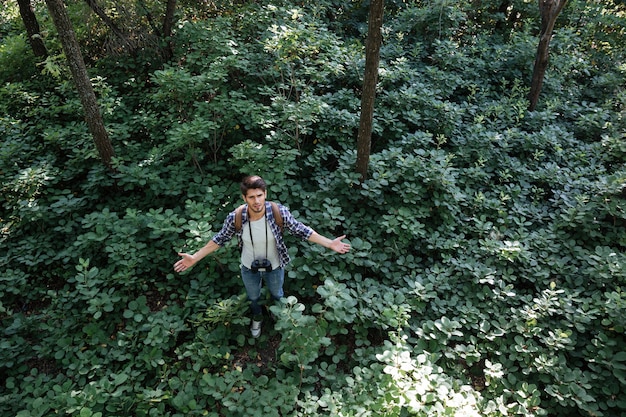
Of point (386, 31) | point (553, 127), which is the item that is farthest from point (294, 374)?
point (386, 31)

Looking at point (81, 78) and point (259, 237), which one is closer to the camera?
point (259, 237)

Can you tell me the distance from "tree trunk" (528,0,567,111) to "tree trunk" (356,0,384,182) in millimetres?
4232

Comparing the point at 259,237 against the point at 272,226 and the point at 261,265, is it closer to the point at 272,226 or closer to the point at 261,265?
the point at 272,226

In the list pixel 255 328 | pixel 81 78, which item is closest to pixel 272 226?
pixel 255 328

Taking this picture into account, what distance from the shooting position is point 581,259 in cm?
423

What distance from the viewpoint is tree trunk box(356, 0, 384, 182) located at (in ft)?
12.0

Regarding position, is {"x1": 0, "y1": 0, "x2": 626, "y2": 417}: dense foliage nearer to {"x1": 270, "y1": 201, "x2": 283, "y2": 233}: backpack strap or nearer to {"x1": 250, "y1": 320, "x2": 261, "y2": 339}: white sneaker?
{"x1": 250, "y1": 320, "x2": 261, "y2": 339}: white sneaker

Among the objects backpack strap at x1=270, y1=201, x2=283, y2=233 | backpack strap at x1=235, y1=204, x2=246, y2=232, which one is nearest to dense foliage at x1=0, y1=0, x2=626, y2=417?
backpack strap at x1=270, y1=201, x2=283, y2=233

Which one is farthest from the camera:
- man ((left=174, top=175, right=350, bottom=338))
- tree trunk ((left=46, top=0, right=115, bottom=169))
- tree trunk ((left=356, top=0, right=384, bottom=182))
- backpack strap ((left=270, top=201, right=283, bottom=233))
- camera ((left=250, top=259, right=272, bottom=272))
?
tree trunk ((left=46, top=0, right=115, bottom=169))

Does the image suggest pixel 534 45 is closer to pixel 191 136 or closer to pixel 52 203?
pixel 191 136

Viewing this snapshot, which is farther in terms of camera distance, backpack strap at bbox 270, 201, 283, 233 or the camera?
the camera

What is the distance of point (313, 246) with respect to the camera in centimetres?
417

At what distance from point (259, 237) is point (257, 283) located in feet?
2.01

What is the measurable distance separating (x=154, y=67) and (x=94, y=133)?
8.29ft
